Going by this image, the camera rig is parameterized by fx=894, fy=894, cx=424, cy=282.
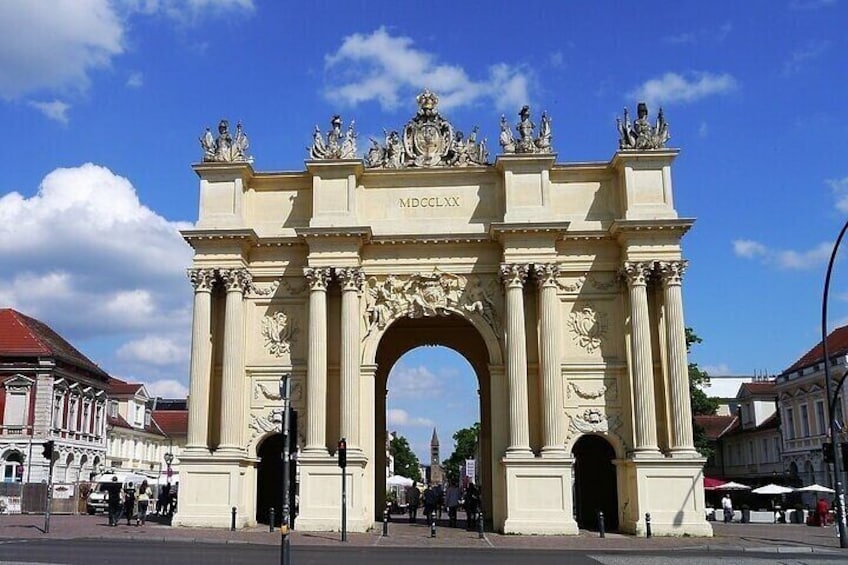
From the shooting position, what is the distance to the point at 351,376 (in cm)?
3159

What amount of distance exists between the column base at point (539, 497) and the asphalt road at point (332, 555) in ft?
18.9

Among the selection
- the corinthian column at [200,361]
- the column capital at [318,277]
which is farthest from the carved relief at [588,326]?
the corinthian column at [200,361]

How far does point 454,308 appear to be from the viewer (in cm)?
3312

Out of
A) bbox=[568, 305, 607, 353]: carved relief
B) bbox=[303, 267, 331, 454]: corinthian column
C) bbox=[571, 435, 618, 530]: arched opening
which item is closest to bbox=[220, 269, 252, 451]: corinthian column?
bbox=[303, 267, 331, 454]: corinthian column

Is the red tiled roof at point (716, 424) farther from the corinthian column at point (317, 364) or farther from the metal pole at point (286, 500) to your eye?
the metal pole at point (286, 500)

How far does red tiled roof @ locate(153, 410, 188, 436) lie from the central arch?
50.5 m

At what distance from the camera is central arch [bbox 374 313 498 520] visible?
37625 millimetres

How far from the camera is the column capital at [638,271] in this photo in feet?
104

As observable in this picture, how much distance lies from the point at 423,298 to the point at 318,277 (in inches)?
156

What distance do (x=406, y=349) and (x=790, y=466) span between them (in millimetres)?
31023

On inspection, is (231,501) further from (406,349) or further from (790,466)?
(790,466)

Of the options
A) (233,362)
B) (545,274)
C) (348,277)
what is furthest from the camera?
(348,277)

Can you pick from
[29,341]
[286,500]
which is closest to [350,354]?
[286,500]

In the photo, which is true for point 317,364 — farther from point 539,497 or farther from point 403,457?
point 403,457
